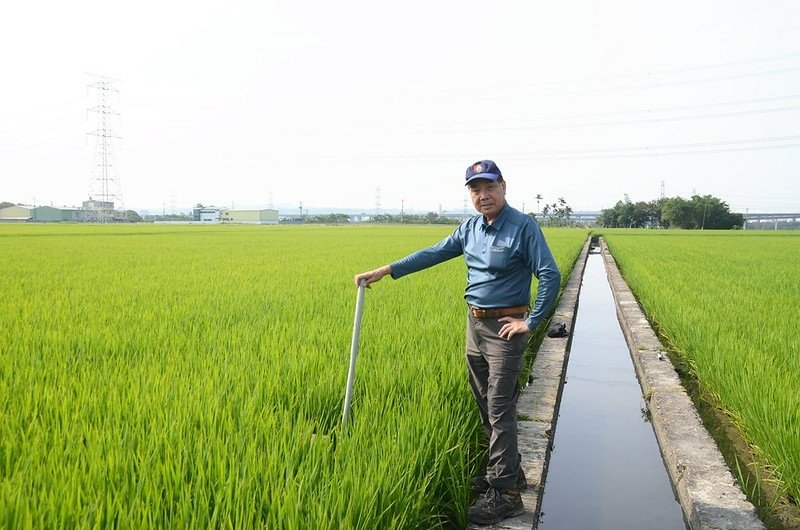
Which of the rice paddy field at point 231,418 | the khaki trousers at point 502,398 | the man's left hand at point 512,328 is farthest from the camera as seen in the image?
the khaki trousers at point 502,398

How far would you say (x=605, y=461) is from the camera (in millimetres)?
3035

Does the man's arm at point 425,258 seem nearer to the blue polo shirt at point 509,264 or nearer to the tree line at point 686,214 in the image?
the blue polo shirt at point 509,264

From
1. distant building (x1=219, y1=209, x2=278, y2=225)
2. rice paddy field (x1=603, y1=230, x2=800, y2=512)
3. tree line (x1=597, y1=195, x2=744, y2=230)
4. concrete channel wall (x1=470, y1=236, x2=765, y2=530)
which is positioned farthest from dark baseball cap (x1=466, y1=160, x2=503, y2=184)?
distant building (x1=219, y1=209, x2=278, y2=225)

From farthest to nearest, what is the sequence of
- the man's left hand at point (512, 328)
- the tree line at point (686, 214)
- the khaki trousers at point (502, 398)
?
the tree line at point (686, 214)
the khaki trousers at point (502, 398)
the man's left hand at point (512, 328)

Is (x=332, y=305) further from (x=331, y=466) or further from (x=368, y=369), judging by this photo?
(x=331, y=466)

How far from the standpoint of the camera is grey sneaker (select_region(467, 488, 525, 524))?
6.48ft

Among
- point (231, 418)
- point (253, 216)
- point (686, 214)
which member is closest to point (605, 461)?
point (231, 418)

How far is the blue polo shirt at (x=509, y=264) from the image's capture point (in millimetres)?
1931

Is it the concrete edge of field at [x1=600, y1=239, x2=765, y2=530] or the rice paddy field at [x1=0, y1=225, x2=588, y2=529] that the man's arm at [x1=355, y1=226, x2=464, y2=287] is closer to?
the rice paddy field at [x1=0, y1=225, x2=588, y2=529]

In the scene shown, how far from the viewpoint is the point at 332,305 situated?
5.38 meters

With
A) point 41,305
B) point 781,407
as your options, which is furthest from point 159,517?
point 41,305

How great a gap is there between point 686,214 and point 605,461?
70.5 metres

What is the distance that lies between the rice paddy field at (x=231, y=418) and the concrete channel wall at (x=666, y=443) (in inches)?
11.8

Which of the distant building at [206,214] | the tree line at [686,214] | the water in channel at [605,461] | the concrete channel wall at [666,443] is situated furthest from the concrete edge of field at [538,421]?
the distant building at [206,214]
